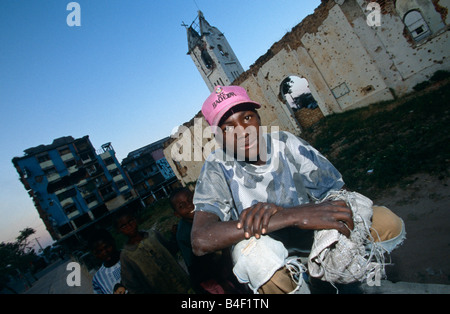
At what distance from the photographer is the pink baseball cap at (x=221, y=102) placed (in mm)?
1761

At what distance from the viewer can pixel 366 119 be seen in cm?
802

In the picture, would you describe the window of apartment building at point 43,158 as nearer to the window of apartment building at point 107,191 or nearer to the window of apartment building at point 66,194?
the window of apartment building at point 66,194

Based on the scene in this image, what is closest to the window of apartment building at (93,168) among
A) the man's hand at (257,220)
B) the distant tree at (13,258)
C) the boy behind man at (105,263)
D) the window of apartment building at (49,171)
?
the window of apartment building at (49,171)

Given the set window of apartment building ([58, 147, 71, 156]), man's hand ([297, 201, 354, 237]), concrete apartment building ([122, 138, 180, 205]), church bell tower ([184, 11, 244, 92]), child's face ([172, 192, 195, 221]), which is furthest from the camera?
concrete apartment building ([122, 138, 180, 205])

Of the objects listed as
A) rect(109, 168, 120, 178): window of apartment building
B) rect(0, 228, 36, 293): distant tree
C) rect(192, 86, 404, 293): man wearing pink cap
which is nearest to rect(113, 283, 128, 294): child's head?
rect(192, 86, 404, 293): man wearing pink cap

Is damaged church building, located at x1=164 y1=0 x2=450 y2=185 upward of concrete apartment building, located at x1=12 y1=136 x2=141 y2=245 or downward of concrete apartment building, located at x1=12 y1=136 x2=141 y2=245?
downward

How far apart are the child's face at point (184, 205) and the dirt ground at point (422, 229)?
2.76 meters

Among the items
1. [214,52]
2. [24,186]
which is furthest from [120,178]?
[214,52]

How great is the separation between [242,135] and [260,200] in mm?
557

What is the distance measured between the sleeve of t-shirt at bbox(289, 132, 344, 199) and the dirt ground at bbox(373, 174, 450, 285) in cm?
61

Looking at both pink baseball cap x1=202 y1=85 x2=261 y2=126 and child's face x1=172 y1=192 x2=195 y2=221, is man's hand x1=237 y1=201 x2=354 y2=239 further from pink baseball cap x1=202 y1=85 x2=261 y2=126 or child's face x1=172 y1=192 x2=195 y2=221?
child's face x1=172 y1=192 x2=195 y2=221

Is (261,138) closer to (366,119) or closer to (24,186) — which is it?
(366,119)

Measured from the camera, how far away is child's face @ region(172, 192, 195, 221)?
12.0ft
